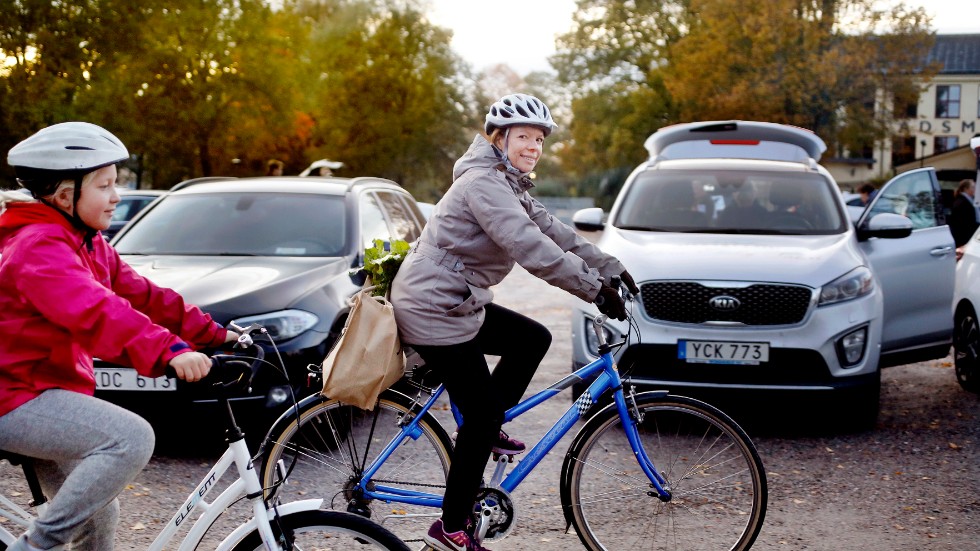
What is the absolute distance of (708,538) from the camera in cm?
423

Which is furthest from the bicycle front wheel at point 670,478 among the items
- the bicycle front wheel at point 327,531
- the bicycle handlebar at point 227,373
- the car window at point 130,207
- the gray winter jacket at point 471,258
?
the car window at point 130,207

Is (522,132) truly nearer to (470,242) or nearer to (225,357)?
(470,242)

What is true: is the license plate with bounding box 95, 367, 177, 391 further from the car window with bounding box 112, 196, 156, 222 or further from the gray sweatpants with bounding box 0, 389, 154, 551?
the car window with bounding box 112, 196, 156, 222

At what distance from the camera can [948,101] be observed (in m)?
72.8

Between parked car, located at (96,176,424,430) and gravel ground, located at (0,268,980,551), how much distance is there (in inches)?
24.3

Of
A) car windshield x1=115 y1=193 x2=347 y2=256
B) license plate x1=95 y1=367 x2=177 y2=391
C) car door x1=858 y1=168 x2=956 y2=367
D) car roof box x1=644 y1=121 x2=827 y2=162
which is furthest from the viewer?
car roof box x1=644 y1=121 x2=827 y2=162

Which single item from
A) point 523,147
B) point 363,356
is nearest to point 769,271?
point 523,147

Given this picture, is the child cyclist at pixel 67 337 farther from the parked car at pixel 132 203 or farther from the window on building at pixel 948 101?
the window on building at pixel 948 101

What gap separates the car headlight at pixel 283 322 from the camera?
5977 millimetres

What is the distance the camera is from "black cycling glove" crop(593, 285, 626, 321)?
12.3 ft

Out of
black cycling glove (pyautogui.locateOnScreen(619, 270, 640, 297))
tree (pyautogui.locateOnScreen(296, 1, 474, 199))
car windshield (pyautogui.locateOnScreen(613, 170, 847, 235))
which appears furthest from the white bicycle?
tree (pyautogui.locateOnScreen(296, 1, 474, 199))

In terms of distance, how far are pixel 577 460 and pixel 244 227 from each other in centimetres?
394

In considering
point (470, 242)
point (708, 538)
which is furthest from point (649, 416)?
point (470, 242)

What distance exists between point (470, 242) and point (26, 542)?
1743 millimetres
